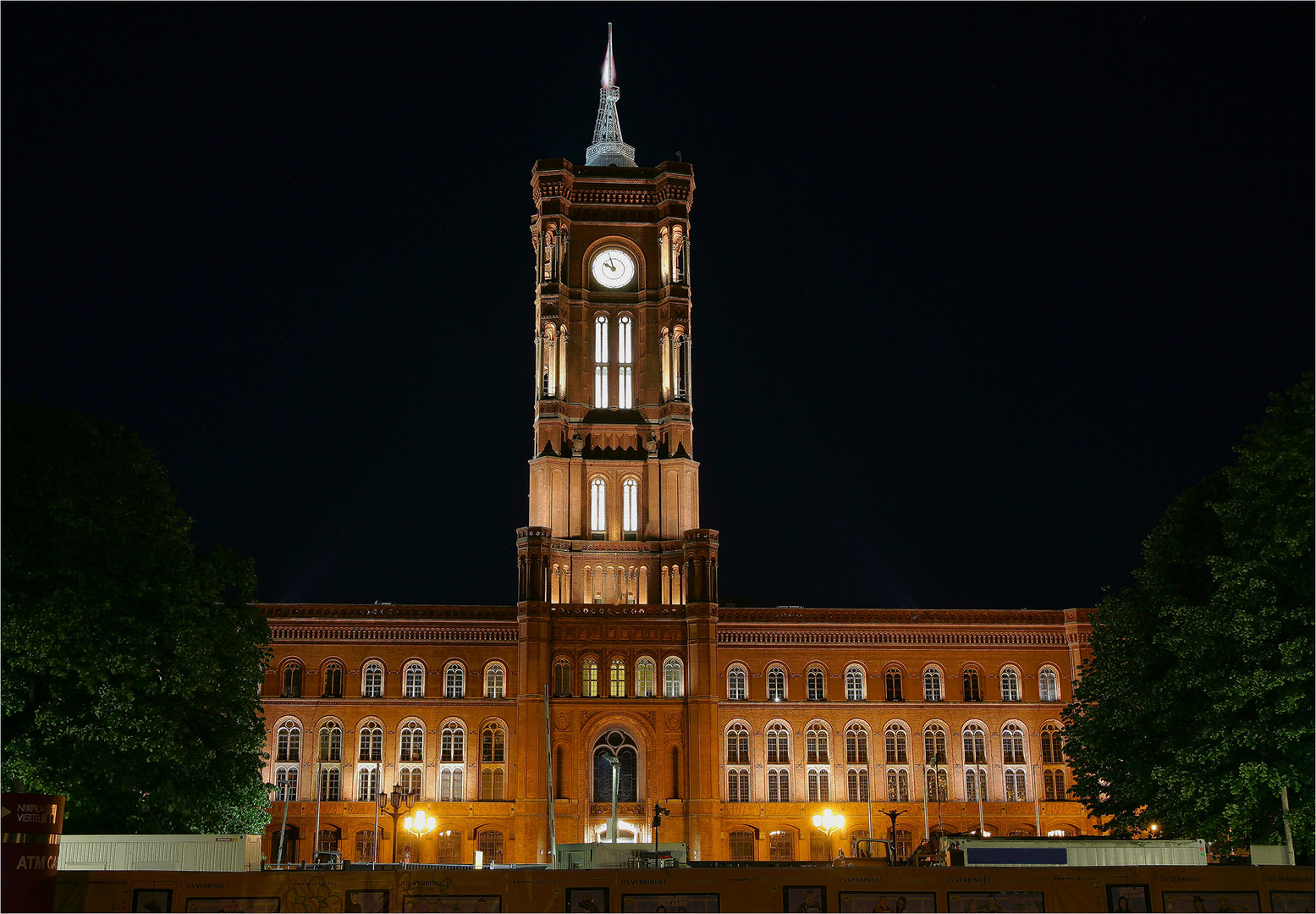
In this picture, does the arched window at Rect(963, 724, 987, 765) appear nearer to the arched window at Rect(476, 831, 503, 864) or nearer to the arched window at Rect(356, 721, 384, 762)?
the arched window at Rect(476, 831, 503, 864)

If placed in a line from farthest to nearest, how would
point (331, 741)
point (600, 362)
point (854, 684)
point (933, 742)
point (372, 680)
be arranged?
point (600, 362) < point (854, 684) < point (933, 742) < point (372, 680) < point (331, 741)

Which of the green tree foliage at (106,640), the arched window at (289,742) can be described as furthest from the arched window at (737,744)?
the green tree foliage at (106,640)

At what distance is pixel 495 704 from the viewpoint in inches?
3135

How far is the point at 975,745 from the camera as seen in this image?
268 feet

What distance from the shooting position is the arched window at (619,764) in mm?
77938

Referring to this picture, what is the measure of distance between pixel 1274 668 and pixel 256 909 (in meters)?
26.9

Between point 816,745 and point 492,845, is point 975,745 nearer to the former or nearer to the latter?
point 816,745

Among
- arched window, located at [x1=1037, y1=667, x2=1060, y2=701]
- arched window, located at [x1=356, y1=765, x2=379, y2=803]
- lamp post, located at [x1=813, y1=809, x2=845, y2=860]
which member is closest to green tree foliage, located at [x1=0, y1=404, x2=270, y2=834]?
arched window, located at [x1=356, y1=765, x2=379, y2=803]

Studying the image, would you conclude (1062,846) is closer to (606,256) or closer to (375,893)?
(375,893)

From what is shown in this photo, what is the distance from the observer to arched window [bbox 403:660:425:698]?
80.1 metres

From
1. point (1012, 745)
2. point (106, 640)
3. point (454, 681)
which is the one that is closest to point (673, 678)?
point (454, 681)

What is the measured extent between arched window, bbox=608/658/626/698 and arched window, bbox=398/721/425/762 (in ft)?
35.2

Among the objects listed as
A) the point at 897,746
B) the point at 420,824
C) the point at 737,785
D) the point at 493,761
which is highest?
the point at 897,746

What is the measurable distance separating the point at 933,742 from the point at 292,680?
36.3 metres
